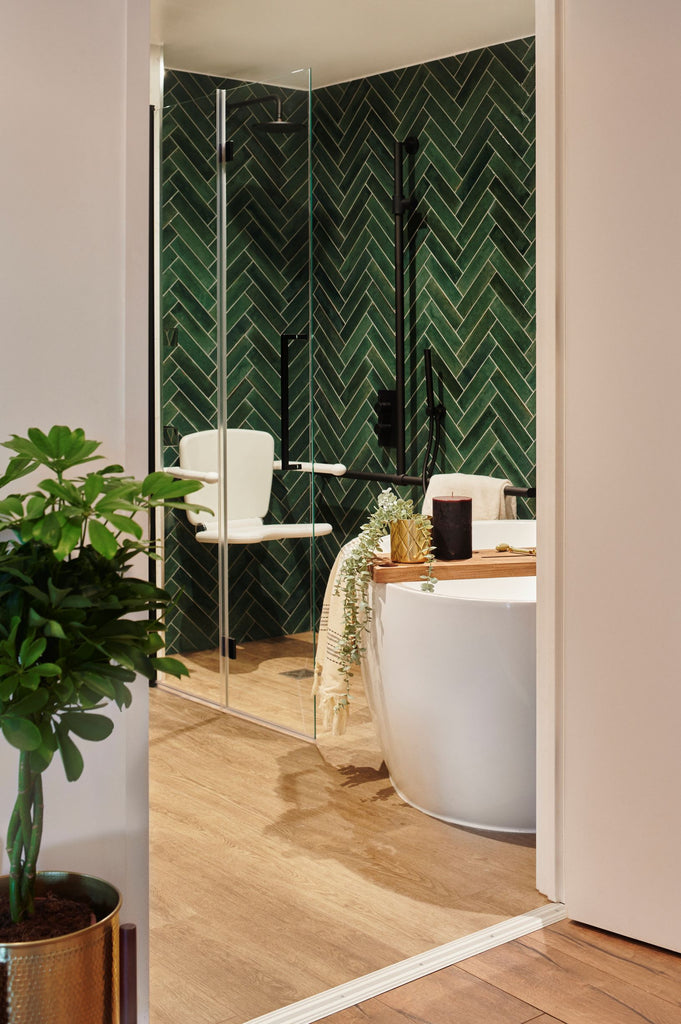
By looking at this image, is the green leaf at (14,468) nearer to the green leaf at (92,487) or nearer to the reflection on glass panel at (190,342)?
the green leaf at (92,487)

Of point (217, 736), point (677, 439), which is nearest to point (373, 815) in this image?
point (217, 736)

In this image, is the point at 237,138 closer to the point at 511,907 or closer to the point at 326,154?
A: the point at 326,154

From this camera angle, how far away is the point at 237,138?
3920mm

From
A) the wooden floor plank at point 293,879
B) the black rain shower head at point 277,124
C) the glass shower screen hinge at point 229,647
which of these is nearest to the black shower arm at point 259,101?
the black rain shower head at point 277,124

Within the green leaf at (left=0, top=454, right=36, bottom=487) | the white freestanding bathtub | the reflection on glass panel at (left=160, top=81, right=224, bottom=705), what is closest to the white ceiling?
the reflection on glass panel at (left=160, top=81, right=224, bottom=705)

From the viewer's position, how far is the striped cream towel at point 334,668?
10.8 feet

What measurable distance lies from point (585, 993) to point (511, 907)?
0.39 m

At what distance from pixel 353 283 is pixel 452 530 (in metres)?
2.58

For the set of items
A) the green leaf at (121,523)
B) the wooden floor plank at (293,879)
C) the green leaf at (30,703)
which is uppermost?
the green leaf at (121,523)

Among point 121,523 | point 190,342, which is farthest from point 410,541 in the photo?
point 121,523

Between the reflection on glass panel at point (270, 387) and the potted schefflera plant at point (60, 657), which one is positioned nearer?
the potted schefflera plant at point (60, 657)

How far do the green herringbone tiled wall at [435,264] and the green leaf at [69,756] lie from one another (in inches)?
135

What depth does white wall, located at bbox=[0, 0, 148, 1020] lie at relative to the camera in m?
1.69

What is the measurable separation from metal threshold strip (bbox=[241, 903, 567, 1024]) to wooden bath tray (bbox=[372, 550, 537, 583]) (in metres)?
0.99
